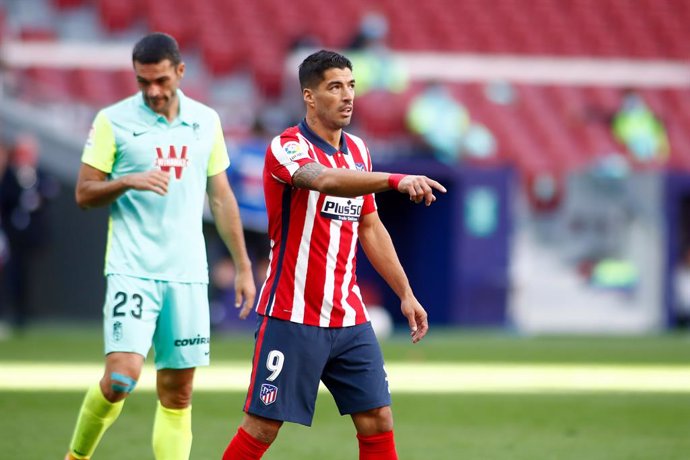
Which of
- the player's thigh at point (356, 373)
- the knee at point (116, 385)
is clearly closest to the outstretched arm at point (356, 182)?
the player's thigh at point (356, 373)

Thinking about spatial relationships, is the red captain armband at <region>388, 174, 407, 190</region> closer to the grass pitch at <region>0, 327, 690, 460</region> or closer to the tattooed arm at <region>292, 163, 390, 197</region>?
the tattooed arm at <region>292, 163, 390, 197</region>

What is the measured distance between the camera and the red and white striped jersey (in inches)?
211

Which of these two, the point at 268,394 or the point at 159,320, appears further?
the point at 159,320

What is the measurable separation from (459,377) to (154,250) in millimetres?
6066

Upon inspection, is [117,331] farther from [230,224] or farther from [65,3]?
[65,3]

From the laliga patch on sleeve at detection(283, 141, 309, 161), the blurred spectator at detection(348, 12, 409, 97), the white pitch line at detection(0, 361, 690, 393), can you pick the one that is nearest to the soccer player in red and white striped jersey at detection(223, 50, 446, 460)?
the laliga patch on sleeve at detection(283, 141, 309, 161)

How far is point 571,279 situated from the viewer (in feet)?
64.3

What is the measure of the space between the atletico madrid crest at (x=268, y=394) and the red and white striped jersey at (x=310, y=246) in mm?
293

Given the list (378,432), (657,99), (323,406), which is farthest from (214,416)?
(657,99)

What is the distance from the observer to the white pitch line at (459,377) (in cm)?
1054

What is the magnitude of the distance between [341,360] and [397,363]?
290 inches

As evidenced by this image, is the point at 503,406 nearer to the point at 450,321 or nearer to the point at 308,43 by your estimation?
the point at 450,321

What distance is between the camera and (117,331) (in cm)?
584

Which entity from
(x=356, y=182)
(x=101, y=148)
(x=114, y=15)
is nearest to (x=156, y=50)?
(x=101, y=148)
